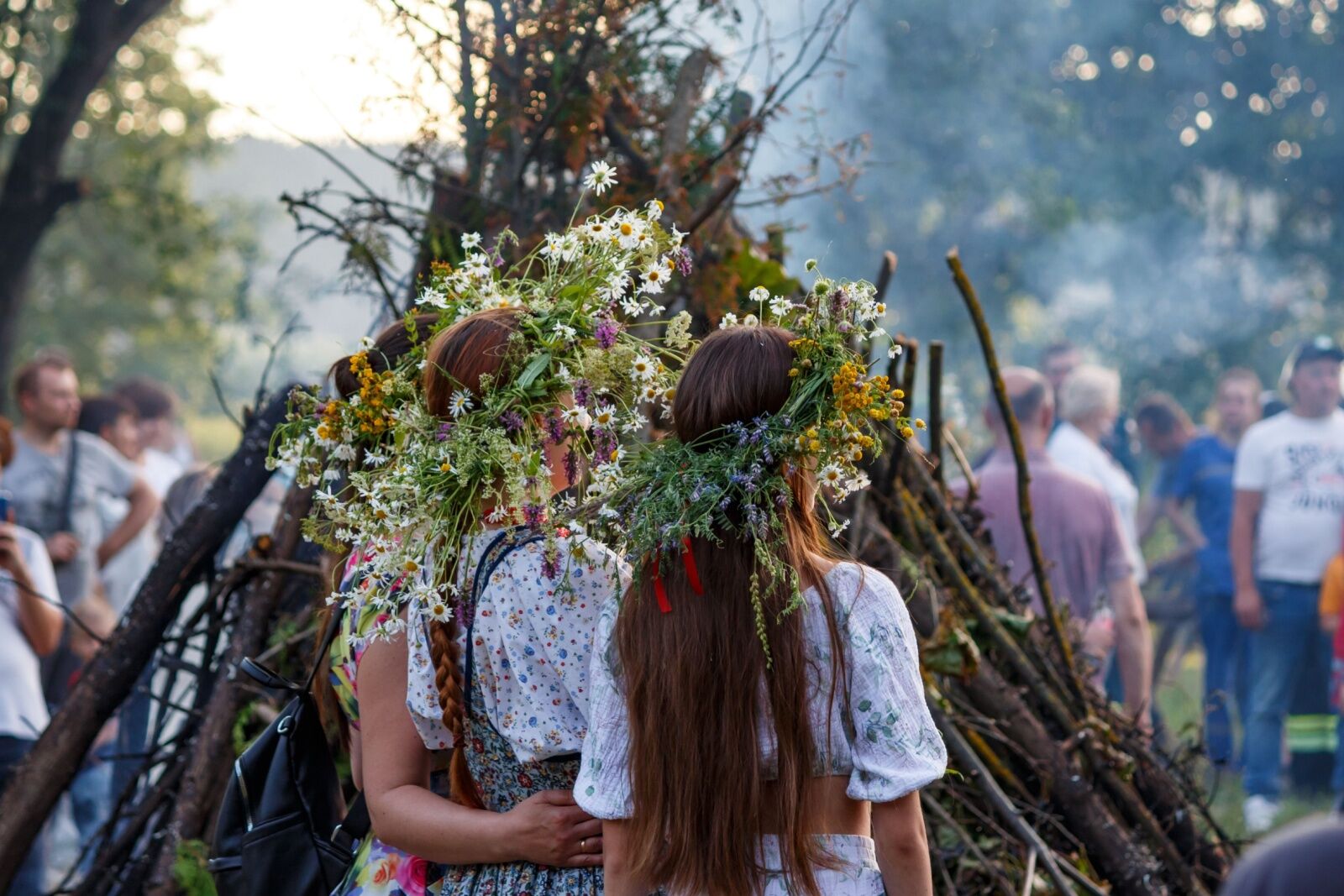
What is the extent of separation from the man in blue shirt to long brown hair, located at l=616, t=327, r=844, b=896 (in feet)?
20.0

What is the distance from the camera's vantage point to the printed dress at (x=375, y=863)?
7.20ft

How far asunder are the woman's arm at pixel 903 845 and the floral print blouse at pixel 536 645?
0.48 metres

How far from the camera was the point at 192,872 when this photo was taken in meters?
3.26

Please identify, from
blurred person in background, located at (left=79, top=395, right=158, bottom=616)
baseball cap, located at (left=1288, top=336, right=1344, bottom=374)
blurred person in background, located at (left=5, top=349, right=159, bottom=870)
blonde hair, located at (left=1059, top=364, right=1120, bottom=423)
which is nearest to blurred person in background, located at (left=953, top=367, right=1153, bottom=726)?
blonde hair, located at (left=1059, top=364, right=1120, bottom=423)

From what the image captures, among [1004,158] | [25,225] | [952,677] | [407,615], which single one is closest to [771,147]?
[952,677]

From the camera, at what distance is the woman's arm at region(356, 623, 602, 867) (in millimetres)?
1998

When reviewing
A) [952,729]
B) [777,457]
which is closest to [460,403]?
[777,457]

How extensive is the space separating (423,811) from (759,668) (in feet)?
1.95

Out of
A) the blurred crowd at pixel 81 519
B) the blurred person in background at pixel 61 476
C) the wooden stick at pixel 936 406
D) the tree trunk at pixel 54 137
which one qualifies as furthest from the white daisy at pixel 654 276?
the tree trunk at pixel 54 137

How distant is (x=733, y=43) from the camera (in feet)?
12.2

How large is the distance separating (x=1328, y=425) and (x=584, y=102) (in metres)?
5.23

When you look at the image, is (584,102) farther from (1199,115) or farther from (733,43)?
(1199,115)

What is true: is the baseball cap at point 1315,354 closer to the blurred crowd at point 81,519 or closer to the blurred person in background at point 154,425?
the blurred crowd at point 81,519

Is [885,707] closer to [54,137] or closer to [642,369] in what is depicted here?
[642,369]
